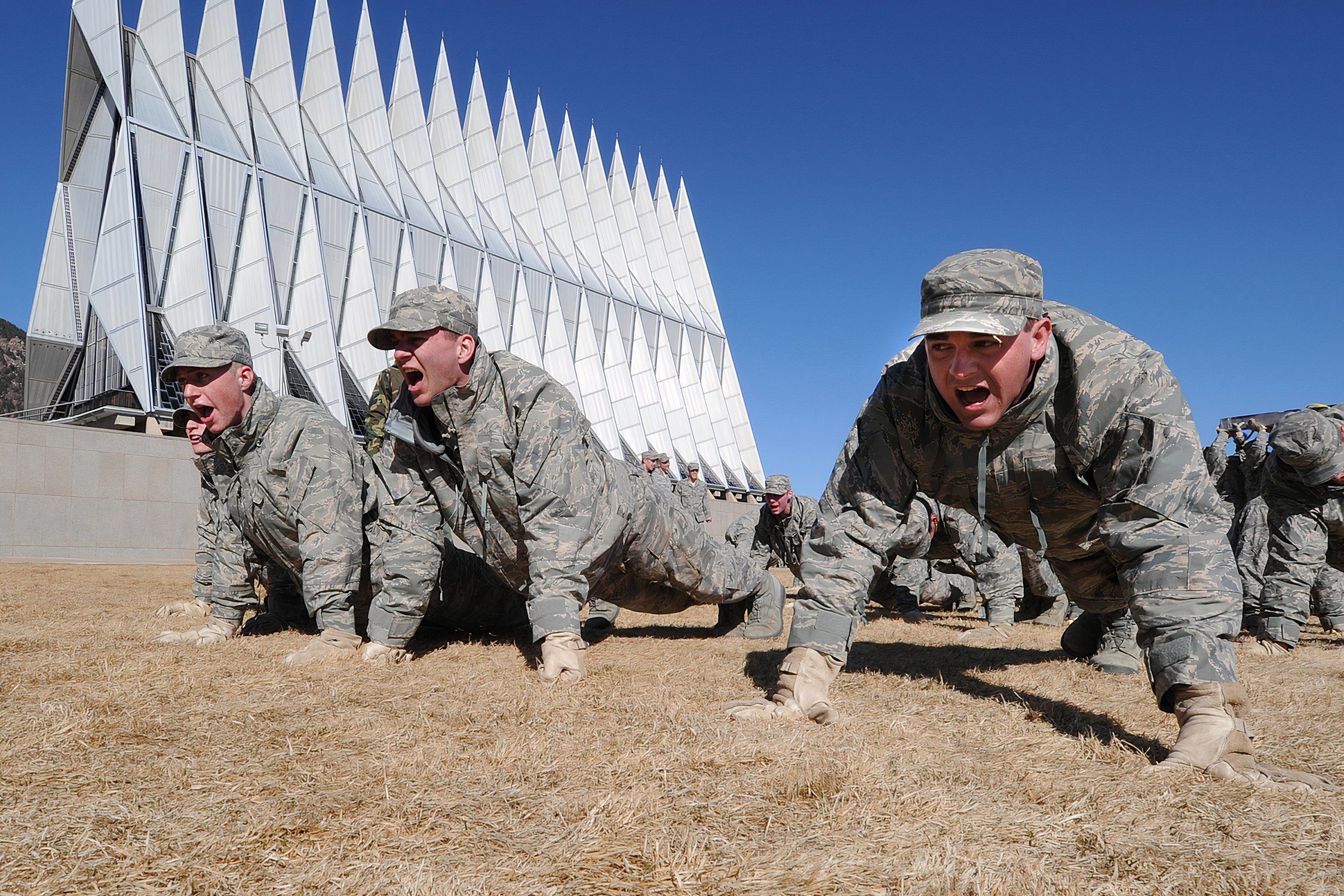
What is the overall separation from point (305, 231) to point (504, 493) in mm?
22582

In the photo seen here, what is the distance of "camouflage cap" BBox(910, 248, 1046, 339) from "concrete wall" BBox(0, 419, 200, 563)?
53.4 ft

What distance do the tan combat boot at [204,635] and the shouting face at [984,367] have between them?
4.26 meters

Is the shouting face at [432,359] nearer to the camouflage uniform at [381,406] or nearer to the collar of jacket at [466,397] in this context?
the collar of jacket at [466,397]

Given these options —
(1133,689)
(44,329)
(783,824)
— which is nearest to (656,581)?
(1133,689)

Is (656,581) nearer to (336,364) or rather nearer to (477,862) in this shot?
(477,862)

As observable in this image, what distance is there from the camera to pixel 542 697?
11.4ft

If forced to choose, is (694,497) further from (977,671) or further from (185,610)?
(977,671)

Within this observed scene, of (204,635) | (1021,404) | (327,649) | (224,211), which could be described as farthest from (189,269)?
(1021,404)

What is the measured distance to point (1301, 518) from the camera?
710 cm

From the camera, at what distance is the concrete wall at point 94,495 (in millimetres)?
14328

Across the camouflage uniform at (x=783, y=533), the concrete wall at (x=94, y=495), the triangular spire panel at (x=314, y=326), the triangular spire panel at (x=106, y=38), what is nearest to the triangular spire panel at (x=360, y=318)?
the triangular spire panel at (x=314, y=326)

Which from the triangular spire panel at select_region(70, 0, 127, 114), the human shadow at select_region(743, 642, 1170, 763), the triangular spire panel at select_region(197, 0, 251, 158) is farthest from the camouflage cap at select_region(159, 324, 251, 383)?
the triangular spire panel at select_region(197, 0, 251, 158)

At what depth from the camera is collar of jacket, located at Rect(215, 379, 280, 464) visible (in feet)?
17.0

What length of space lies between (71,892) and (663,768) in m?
1.36
